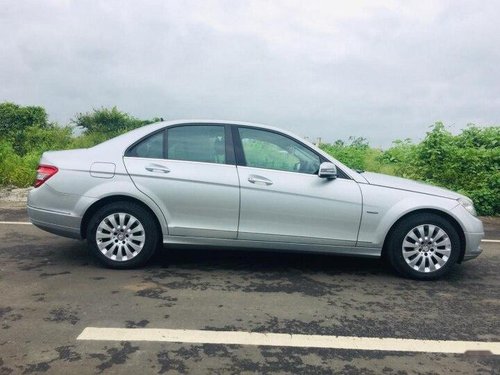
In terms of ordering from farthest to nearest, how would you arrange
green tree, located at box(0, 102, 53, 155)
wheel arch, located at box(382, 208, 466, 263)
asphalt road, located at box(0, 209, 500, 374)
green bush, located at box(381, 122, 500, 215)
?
green tree, located at box(0, 102, 53, 155) → green bush, located at box(381, 122, 500, 215) → wheel arch, located at box(382, 208, 466, 263) → asphalt road, located at box(0, 209, 500, 374)

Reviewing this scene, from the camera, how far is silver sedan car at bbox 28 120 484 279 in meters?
4.72

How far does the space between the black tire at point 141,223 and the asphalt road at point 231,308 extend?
0.11m

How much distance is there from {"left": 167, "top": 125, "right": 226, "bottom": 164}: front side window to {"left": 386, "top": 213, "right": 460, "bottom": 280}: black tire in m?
1.93

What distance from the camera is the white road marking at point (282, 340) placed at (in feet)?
10.5

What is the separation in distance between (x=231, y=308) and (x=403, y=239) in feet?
6.56

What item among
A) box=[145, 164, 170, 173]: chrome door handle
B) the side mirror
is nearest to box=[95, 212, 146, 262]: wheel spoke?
box=[145, 164, 170, 173]: chrome door handle

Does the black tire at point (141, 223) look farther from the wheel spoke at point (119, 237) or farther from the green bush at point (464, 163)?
the green bush at point (464, 163)

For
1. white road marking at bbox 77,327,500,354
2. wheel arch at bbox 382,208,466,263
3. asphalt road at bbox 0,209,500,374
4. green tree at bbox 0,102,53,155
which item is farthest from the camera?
green tree at bbox 0,102,53,155

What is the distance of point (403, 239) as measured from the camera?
4.77m

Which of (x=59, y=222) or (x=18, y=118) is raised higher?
(x=18, y=118)

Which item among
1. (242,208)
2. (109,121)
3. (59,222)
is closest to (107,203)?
(59,222)

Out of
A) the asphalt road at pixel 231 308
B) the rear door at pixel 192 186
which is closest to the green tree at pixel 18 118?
the asphalt road at pixel 231 308

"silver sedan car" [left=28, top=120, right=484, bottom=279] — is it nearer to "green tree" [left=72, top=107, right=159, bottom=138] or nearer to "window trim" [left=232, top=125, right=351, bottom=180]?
"window trim" [left=232, top=125, right=351, bottom=180]

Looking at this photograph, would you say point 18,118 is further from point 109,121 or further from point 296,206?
point 296,206
